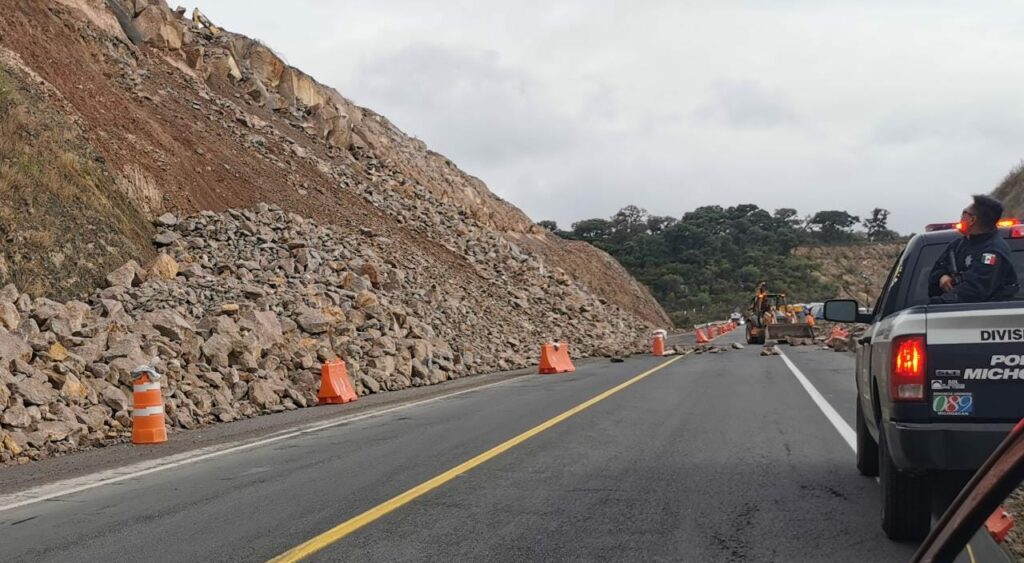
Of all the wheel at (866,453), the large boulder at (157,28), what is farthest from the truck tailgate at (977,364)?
the large boulder at (157,28)

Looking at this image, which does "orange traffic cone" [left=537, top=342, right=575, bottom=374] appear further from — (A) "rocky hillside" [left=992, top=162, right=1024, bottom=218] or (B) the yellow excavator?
(A) "rocky hillside" [left=992, top=162, right=1024, bottom=218]

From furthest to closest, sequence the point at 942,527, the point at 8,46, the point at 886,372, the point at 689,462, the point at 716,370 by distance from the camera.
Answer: the point at 8,46, the point at 716,370, the point at 689,462, the point at 886,372, the point at 942,527

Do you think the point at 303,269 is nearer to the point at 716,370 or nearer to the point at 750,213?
the point at 716,370

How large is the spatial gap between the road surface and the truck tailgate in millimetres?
1106

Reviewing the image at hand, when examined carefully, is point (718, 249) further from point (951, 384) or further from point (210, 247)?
point (951, 384)

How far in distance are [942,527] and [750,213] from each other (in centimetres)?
12720

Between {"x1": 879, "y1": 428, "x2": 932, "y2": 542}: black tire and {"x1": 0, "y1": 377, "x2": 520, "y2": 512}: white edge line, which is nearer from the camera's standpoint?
{"x1": 879, "y1": 428, "x2": 932, "y2": 542}: black tire

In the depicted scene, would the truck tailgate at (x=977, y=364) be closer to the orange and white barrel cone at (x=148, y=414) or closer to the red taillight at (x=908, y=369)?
the red taillight at (x=908, y=369)

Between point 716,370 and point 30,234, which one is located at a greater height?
point 30,234

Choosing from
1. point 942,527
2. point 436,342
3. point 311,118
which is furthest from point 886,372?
point 311,118

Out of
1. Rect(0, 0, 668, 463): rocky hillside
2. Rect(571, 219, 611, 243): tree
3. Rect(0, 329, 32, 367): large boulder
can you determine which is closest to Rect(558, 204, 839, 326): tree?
Rect(571, 219, 611, 243): tree

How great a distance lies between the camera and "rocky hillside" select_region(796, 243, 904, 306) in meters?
107

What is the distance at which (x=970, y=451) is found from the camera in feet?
16.5

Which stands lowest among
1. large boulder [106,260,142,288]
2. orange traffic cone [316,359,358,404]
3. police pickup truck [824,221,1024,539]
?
orange traffic cone [316,359,358,404]
